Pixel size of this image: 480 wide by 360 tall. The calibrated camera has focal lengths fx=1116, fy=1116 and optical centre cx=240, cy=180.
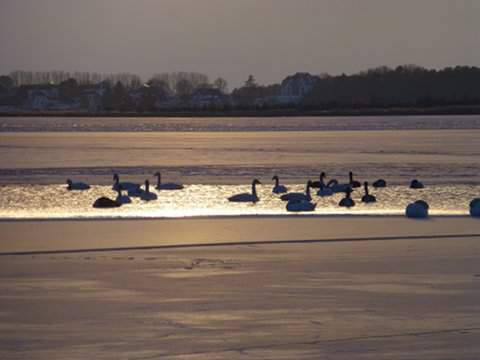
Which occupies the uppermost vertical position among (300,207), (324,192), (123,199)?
(300,207)

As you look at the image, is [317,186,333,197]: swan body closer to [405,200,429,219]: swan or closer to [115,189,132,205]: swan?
[115,189,132,205]: swan

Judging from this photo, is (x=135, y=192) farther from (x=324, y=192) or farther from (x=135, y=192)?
(x=324, y=192)

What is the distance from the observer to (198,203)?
708 inches

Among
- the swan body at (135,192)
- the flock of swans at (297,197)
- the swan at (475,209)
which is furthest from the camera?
the swan body at (135,192)

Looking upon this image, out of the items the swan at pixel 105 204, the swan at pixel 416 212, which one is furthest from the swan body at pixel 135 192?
the swan at pixel 416 212

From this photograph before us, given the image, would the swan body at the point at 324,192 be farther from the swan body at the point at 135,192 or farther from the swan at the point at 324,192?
the swan body at the point at 135,192

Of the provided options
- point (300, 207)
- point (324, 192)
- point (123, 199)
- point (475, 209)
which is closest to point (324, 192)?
point (324, 192)

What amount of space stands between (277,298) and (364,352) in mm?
1662

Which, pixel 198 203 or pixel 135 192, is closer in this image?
pixel 198 203

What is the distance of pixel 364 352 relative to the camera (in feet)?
19.7

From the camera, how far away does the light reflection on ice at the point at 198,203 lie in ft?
51.1

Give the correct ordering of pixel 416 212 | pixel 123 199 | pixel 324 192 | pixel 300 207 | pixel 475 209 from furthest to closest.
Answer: pixel 324 192, pixel 123 199, pixel 300 207, pixel 475 209, pixel 416 212

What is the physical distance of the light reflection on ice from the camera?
1557cm

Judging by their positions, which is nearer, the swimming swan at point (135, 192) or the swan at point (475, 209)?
the swan at point (475, 209)
